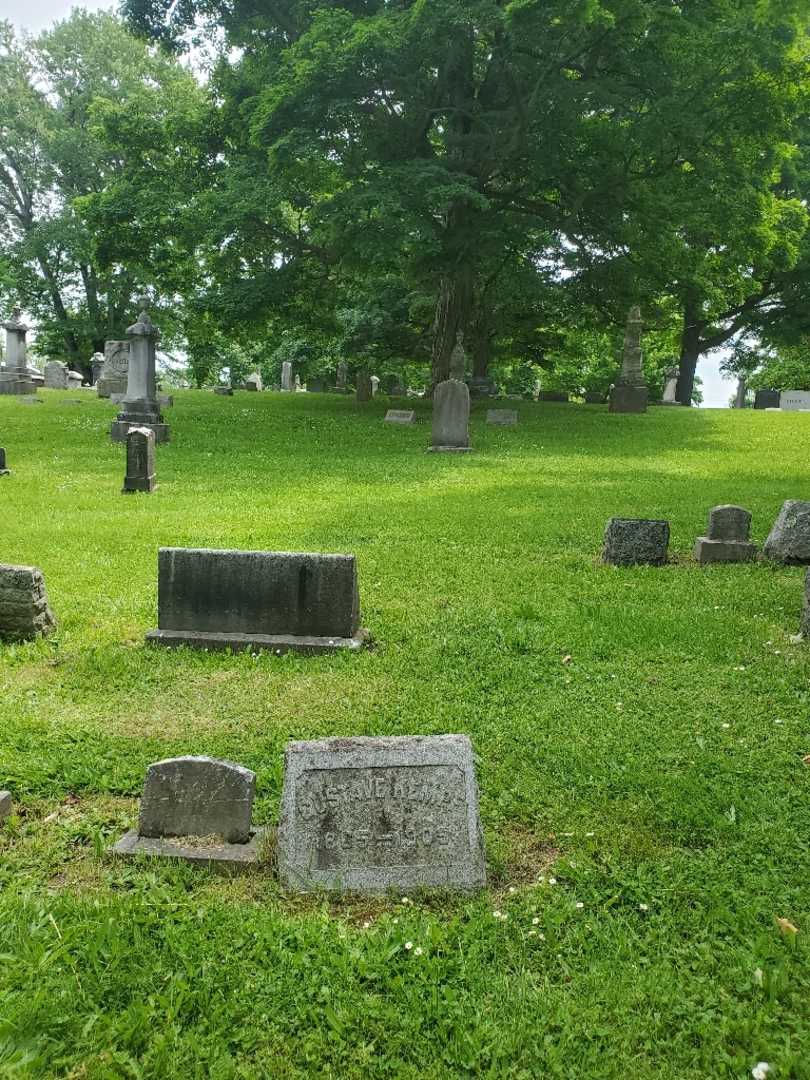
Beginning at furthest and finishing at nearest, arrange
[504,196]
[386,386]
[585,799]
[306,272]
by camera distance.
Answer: [386,386]
[306,272]
[504,196]
[585,799]

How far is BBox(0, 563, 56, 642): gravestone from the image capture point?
21.4 feet

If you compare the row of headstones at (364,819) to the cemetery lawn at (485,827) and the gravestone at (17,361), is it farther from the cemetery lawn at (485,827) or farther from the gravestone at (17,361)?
the gravestone at (17,361)

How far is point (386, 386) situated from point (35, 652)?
34195mm

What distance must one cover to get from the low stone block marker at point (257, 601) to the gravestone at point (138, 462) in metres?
7.28

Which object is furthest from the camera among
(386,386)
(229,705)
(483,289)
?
(386,386)

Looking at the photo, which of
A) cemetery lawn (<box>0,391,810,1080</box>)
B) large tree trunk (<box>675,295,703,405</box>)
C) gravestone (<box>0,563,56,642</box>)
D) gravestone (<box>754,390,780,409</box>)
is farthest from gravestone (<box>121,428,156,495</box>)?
gravestone (<box>754,390,780,409</box>)

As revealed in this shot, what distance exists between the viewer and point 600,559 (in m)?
9.23

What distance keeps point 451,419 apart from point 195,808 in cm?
1540

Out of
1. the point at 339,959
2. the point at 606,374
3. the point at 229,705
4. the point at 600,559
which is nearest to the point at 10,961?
the point at 339,959

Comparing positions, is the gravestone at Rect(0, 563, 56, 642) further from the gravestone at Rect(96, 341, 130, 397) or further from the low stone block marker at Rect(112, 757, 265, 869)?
the gravestone at Rect(96, 341, 130, 397)

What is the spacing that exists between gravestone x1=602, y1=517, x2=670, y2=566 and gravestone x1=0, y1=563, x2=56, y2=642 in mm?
5472

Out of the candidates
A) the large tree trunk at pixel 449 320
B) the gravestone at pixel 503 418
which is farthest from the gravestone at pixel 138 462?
the large tree trunk at pixel 449 320

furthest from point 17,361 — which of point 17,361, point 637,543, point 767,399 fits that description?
point 767,399

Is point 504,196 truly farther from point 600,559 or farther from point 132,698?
point 132,698
